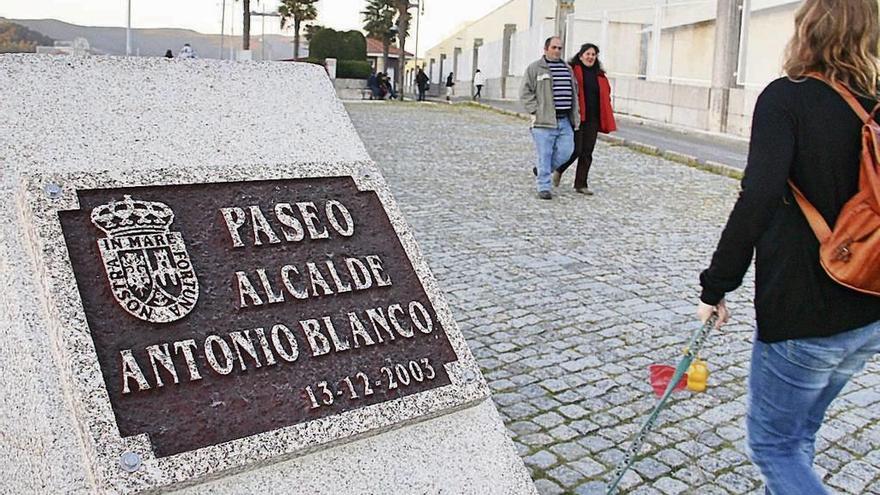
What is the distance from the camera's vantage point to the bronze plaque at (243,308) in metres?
2.36

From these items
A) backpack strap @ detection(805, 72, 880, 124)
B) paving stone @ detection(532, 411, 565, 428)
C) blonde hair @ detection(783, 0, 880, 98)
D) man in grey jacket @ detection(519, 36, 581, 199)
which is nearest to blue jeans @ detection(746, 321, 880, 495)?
backpack strap @ detection(805, 72, 880, 124)

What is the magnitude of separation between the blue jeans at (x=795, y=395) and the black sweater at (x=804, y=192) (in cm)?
5

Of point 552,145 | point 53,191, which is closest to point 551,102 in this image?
point 552,145

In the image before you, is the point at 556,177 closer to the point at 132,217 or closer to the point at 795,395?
the point at 795,395

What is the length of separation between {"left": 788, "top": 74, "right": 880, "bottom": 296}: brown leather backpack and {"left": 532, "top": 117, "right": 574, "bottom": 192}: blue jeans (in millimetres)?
7235

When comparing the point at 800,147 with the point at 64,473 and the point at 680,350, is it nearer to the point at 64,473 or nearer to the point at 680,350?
the point at 64,473

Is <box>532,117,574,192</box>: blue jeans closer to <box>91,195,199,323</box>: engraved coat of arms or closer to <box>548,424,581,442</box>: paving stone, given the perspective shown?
<box>548,424,581,442</box>: paving stone

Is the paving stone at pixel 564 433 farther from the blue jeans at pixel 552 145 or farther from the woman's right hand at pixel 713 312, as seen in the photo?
the blue jeans at pixel 552 145

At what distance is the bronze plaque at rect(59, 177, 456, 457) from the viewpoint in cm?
236

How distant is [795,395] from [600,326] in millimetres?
2833

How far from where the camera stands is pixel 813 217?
2420 millimetres

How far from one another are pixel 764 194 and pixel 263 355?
1.40 m

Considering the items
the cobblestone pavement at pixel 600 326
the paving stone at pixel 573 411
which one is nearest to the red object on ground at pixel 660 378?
the cobblestone pavement at pixel 600 326

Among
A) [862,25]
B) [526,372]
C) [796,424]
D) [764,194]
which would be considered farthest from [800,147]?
[526,372]
